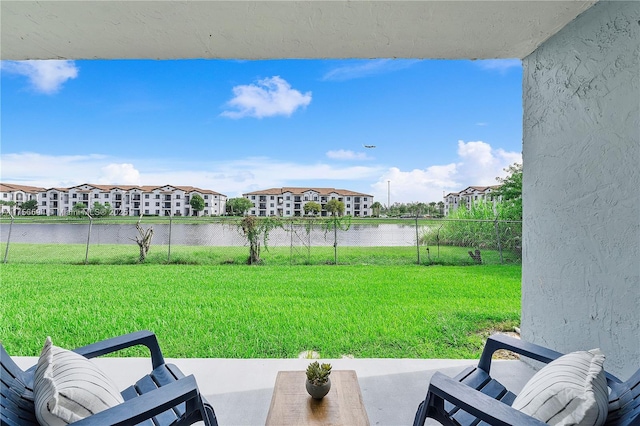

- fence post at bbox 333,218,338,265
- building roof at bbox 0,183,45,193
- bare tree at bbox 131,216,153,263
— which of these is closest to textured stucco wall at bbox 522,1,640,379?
fence post at bbox 333,218,338,265

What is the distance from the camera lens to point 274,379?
2582 mm

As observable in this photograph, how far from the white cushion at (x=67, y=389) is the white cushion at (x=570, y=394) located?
1467 mm

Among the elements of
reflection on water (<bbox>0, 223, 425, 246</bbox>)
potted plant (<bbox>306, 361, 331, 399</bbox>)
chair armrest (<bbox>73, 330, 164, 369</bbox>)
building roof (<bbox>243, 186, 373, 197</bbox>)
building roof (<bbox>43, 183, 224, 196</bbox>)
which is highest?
building roof (<bbox>43, 183, 224, 196</bbox>)

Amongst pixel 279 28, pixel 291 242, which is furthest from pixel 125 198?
pixel 279 28

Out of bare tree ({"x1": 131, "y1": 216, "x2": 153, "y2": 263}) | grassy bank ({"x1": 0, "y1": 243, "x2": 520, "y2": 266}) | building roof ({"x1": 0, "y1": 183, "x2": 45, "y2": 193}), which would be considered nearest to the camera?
grassy bank ({"x1": 0, "y1": 243, "x2": 520, "y2": 266})

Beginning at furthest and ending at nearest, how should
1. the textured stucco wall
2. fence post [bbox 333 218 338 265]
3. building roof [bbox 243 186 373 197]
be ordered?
building roof [bbox 243 186 373 197] → fence post [bbox 333 218 338 265] → the textured stucco wall

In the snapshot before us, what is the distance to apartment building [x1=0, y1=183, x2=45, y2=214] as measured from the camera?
8305 millimetres

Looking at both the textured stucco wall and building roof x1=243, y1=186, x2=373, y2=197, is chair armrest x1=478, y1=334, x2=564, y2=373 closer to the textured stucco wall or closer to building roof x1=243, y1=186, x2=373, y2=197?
the textured stucco wall

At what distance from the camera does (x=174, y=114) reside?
12.0 meters

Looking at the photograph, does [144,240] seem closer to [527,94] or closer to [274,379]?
[274,379]

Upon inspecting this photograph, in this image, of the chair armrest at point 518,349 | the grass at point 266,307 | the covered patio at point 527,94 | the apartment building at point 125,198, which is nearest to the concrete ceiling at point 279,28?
the covered patio at point 527,94

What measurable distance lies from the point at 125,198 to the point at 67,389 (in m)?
10.3

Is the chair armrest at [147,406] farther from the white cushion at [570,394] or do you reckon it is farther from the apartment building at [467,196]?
the apartment building at [467,196]

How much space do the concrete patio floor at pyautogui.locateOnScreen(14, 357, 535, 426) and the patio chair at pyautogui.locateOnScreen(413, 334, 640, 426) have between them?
0.64 m
